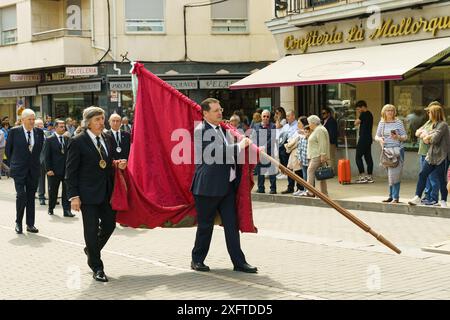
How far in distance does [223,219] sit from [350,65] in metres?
9.85

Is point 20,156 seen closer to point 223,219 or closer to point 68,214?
point 68,214

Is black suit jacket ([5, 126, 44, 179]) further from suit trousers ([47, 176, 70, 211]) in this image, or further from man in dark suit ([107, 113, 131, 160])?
suit trousers ([47, 176, 70, 211])

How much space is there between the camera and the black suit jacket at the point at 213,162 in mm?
8367

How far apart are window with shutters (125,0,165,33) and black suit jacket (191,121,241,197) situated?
1998 cm

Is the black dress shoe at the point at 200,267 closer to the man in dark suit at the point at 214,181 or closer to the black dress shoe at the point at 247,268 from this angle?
the man in dark suit at the point at 214,181

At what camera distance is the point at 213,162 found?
8391 mm

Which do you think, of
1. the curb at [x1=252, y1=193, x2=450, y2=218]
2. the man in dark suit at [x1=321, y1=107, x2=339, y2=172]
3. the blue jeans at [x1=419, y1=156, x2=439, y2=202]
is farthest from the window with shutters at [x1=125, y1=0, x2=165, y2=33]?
the blue jeans at [x1=419, y1=156, x2=439, y2=202]

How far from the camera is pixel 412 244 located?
33.9 feet

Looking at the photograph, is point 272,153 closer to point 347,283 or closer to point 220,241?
point 220,241

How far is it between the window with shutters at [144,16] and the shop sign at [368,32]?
7815mm

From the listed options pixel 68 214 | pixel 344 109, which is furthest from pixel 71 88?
pixel 68 214

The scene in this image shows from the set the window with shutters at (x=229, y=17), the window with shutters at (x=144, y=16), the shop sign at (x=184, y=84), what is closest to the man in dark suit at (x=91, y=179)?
the shop sign at (x=184, y=84)
